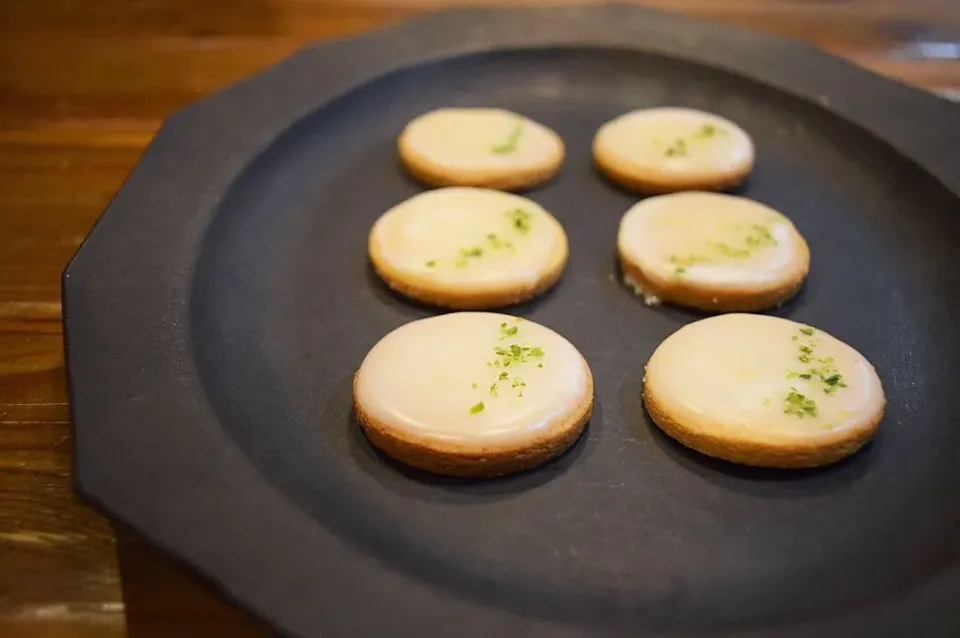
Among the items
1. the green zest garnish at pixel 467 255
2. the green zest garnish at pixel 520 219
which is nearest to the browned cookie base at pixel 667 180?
the green zest garnish at pixel 520 219

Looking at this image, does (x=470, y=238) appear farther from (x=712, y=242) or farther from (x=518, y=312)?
(x=712, y=242)

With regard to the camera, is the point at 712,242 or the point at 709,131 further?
the point at 709,131

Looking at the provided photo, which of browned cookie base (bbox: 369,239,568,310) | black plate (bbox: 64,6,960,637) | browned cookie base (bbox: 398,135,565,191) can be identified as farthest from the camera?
browned cookie base (bbox: 398,135,565,191)

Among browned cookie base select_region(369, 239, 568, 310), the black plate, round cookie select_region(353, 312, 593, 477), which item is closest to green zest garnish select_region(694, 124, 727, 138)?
the black plate

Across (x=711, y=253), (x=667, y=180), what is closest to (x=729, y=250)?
(x=711, y=253)

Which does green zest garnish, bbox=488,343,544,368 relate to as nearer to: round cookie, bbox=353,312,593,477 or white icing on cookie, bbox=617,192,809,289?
round cookie, bbox=353,312,593,477

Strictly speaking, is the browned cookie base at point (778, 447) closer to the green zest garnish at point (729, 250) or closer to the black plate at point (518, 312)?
the black plate at point (518, 312)

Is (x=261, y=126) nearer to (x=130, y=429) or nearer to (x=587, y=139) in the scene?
(x=587, y=139)
